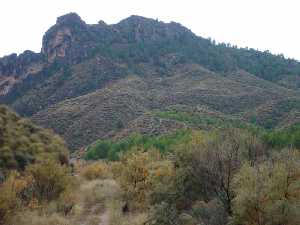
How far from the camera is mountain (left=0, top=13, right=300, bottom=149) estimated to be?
299ft

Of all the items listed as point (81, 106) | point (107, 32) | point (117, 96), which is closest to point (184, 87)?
point (117, 96)

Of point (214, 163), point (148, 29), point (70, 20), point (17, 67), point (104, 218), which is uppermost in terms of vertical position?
point (70, 20)

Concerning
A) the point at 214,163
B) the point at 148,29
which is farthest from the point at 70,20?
the point at 214,163

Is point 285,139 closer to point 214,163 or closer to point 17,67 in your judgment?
point 214,163

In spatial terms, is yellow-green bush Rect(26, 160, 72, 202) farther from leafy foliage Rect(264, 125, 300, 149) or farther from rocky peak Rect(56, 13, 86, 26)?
rocky peak Rect(56, 13, 86, 26)

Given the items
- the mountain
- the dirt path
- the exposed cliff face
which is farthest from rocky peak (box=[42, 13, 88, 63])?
the dirt path

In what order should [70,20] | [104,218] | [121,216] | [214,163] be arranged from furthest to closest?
[70,20]
[104,218]
[121,216]
[214,163]

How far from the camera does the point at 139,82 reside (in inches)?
4724

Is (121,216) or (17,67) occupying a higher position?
(17,67)

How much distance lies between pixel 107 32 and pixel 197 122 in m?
81.4

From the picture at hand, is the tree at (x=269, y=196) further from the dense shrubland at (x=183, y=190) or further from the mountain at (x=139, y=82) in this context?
the mountain at (x=139, y=82)

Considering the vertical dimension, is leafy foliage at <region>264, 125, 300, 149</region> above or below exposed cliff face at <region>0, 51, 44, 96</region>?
below

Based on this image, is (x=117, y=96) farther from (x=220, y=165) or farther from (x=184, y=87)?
(x=220, y=165)

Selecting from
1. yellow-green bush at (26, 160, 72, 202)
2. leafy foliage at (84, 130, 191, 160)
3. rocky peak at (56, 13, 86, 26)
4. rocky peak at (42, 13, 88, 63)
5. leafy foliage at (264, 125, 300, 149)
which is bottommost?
leafy foliage at (84, 130, 191, 160)
